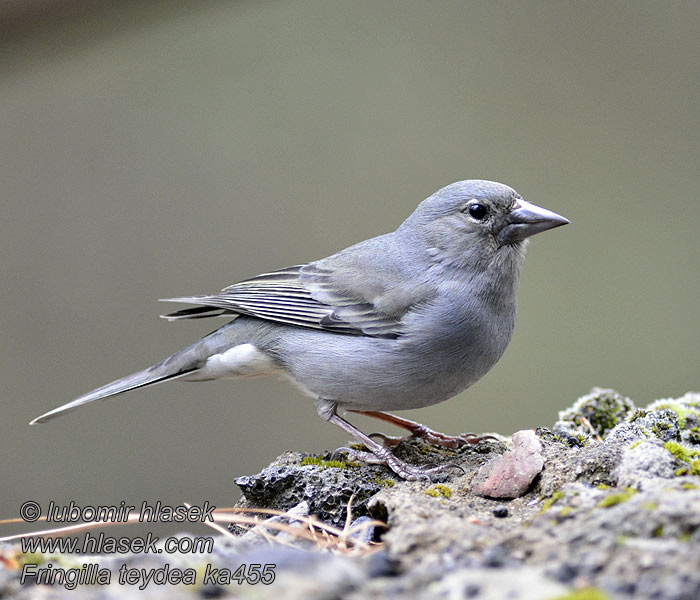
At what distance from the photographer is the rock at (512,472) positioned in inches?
126

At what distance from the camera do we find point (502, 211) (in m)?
4.28

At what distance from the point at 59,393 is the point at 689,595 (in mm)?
7372

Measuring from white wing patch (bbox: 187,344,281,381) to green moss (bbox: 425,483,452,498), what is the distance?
159cm

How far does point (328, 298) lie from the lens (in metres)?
4.66

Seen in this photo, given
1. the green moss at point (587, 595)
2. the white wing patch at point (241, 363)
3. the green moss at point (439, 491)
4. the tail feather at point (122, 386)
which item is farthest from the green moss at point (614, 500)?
the tail feather at point (122, 386)

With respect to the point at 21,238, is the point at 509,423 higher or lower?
lower

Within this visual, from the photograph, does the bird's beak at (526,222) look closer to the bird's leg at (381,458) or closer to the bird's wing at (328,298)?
the bird's wing at (328,298)

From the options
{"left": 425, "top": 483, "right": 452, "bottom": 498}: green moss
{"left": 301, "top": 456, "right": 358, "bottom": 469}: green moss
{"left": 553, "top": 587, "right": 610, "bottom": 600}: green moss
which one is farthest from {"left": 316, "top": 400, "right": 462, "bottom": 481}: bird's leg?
{"left": 553, "top": 587, "right": 610, "bottom": 600}: green moss

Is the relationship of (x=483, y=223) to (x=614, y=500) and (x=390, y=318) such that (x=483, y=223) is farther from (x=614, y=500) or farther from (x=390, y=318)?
(x=614, y=500)

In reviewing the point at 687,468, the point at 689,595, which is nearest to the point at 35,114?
the point at 687,468

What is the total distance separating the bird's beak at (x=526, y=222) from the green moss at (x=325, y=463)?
59.6 inches

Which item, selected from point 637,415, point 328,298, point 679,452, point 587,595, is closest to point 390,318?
point 328,298

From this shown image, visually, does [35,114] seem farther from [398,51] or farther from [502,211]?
[502,211]

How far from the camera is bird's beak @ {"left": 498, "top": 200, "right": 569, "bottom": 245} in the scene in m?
4.14
